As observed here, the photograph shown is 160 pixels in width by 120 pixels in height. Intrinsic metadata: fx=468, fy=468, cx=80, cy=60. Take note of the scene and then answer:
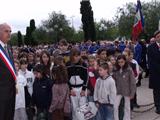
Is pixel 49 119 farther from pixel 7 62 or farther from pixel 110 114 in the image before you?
pixel 7 62

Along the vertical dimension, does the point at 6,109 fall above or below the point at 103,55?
below

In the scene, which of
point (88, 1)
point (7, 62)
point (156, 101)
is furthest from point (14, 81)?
point (88, 1)

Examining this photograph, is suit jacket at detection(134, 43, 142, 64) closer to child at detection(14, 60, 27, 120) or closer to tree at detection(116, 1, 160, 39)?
child at detection(14, 60, 27, 120)

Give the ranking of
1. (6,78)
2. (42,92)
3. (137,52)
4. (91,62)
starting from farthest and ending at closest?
(137,52)
(91,62)
(42,92)
(6,78)

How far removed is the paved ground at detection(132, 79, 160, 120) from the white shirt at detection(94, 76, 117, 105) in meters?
1.80

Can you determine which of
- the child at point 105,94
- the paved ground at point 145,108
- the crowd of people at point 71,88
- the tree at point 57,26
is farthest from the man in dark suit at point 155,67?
the tree at point 57,26

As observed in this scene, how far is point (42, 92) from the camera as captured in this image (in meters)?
9.12

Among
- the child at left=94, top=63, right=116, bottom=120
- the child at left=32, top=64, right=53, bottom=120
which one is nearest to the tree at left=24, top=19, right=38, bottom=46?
the child at left=32, top=64, right=53, bottom=120

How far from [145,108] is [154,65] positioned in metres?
1.21

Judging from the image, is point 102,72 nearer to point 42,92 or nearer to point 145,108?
point 42,92

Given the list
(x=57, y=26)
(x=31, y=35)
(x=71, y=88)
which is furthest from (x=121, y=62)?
(x=57, y=26)

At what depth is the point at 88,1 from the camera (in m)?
46.7

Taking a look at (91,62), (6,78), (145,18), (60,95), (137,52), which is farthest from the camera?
(145,18)

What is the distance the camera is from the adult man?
707 cm
